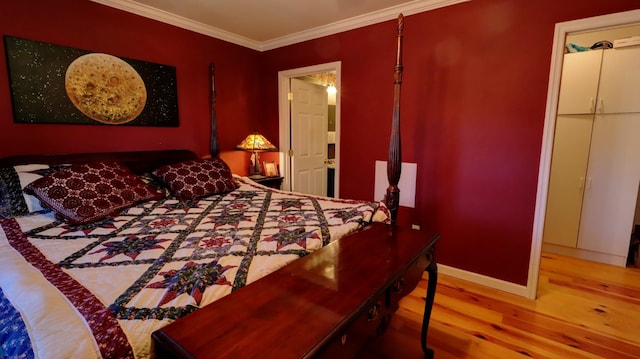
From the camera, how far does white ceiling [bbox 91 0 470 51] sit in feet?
8.64

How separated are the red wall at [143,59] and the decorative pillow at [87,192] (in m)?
0.64

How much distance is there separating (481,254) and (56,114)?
3635 mm

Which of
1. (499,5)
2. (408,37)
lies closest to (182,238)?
(408,37)

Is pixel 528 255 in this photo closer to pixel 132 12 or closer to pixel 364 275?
pixel 364 275

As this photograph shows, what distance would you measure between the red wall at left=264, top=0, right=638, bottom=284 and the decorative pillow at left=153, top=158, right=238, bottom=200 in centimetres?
146

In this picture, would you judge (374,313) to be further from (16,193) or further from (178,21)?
(178,21)

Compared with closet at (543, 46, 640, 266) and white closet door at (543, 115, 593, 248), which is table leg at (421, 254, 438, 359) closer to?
closet at (543, 46, 640, 266)

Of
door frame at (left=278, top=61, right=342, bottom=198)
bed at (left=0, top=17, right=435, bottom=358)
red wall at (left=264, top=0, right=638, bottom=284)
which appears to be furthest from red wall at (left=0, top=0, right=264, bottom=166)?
red wall at (left=264, top=0, right=638, bottom=284)

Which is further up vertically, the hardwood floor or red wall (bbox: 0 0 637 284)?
red wall (bbox: 0 0 637 284)

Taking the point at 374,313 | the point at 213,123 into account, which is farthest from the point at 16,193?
the point at 374,313

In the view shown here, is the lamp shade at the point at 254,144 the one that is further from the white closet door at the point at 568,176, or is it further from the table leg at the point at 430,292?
the white closet door at the point at 568,176

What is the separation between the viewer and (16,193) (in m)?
1.88

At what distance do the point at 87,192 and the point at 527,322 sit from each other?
3.01 meters

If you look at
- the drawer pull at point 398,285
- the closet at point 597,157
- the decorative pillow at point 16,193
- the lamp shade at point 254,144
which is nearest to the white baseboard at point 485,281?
the closet at point 597,157
